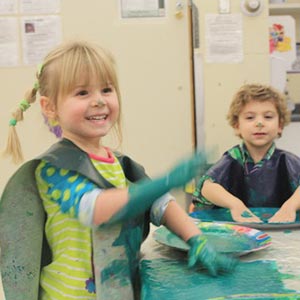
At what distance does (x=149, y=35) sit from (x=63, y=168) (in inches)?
55.1

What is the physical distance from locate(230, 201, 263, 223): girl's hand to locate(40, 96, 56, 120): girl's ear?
511mm

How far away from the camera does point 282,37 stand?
2.53 meters

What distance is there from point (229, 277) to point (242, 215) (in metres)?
0.47

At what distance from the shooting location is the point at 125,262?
864mm

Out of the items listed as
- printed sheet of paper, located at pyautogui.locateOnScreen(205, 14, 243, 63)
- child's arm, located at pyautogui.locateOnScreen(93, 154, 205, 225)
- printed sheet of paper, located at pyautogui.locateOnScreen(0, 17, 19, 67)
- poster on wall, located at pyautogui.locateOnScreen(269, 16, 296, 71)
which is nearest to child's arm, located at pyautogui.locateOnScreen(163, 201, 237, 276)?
child's arm, located at pyautogui.locateOnScreen(93, 154, 205, 225)

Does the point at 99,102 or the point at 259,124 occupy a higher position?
the point at 99,102

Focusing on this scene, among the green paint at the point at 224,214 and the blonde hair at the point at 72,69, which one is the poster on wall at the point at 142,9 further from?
the blonde hair at the point at 72,69

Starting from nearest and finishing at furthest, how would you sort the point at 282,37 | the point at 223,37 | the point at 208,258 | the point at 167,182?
the point at 167,182, the point at 208,258, the point at 223,37, the point at 282,37

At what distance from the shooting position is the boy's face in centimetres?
146

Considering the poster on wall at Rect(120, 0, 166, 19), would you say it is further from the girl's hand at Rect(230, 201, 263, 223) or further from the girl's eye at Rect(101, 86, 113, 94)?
the girl's eye at Rect(101, 86, 113, 94)

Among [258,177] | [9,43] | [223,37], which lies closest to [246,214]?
[258,177]

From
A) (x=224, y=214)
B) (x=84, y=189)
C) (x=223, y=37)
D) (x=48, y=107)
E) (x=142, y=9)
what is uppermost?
(x=142, y=9)

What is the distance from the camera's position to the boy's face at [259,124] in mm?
1460

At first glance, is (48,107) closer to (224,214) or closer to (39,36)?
(224,214)
